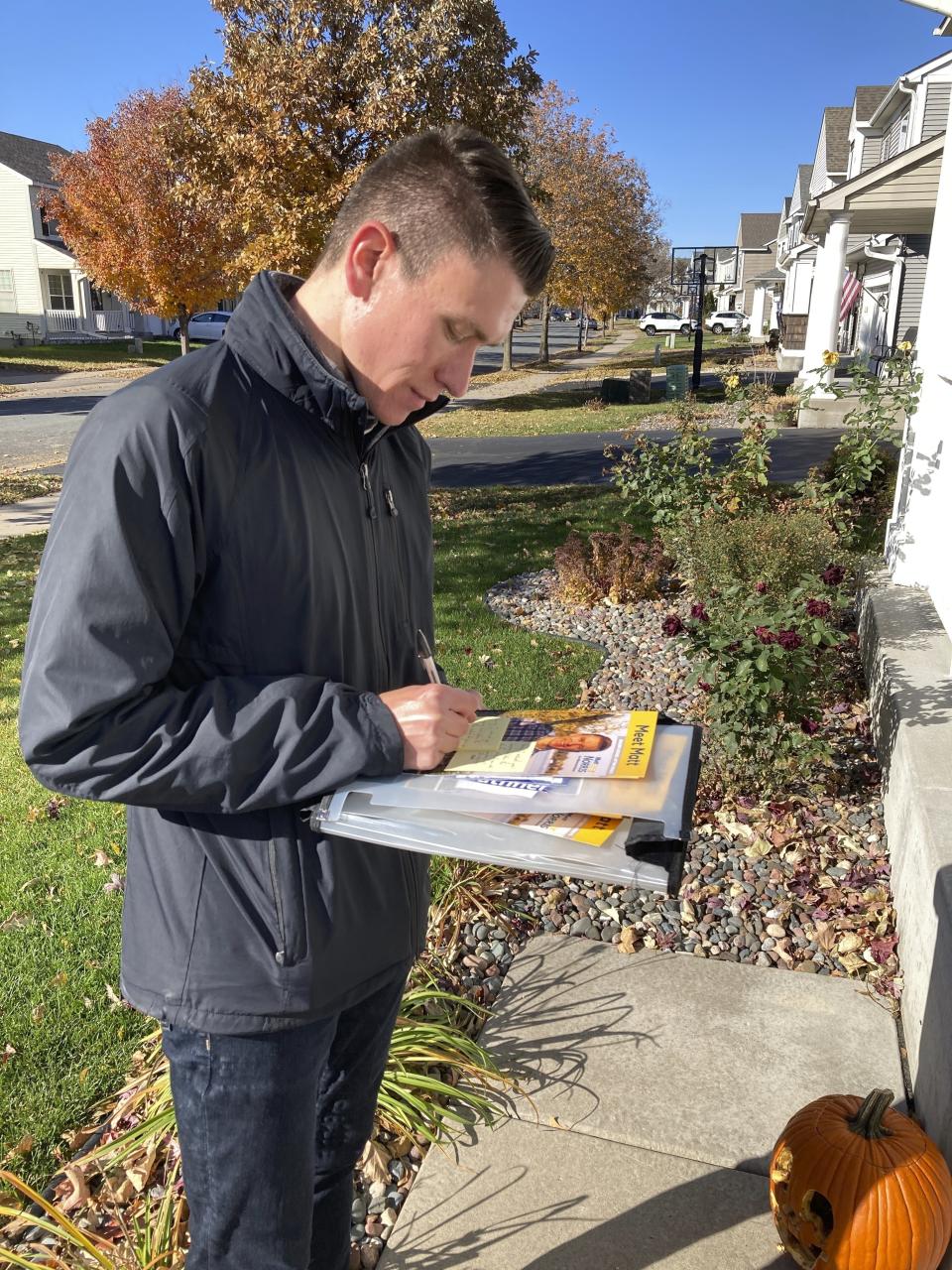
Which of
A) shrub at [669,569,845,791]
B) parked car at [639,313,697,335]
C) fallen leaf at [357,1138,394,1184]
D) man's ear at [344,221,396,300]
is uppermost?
parked car at [639,313,697,335]

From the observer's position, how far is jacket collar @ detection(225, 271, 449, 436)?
4.59ft

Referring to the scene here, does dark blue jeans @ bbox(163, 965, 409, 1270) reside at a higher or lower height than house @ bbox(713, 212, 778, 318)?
lower

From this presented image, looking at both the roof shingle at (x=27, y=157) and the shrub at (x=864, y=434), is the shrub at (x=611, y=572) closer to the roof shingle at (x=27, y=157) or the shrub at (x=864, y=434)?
the shrub at (x=864, y=434)

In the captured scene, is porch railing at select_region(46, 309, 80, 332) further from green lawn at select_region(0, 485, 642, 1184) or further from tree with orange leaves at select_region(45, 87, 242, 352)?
green lawn at select_region(0, 485, 642, 1184)

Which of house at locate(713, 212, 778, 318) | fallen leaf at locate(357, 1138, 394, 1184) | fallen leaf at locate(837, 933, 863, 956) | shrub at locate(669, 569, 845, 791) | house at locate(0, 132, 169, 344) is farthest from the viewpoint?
house at locate(713, 212, 778, 318)

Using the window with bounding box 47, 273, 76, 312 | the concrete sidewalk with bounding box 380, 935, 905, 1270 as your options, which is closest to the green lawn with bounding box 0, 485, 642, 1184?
the concrete sidewalk with bounding box 380, 935, 905, 1270

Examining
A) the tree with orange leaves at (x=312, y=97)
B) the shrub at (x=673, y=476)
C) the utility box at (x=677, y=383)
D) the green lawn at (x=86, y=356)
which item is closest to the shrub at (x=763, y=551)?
the shrub at (x=673, y=476)

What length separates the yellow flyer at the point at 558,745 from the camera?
1406mm

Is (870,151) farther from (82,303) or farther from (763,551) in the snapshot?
(82,303)

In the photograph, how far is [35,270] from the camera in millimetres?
43500

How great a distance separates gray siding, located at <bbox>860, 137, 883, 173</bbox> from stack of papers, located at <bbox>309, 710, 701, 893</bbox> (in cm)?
3536

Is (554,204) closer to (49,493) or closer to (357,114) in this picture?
(357,114)

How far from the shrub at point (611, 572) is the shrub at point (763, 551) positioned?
110 cm

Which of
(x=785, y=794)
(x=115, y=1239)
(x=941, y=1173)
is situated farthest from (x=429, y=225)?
(x=785, y=794)
